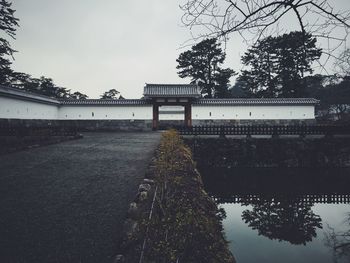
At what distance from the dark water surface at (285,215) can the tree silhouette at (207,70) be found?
23169 millimetres

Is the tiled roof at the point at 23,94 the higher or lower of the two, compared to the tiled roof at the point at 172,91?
lower

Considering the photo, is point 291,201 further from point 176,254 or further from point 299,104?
point 299,104

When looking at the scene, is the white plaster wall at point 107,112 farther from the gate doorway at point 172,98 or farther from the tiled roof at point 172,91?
the tiled roof at point 172,91

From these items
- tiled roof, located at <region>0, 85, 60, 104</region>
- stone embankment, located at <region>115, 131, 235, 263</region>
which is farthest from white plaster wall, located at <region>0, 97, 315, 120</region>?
stone embankment, located at <region>115, 131, 235, 263</region>

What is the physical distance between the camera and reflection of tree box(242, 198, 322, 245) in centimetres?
521

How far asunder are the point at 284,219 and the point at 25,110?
61.3ft

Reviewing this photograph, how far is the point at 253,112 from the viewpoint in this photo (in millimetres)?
23000

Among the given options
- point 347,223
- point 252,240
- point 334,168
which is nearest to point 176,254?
point 252,240

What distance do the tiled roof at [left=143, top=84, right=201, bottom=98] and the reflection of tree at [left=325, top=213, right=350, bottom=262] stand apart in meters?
17.3

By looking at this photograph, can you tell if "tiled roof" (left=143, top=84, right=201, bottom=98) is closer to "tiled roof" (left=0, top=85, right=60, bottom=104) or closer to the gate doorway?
the gate doorway

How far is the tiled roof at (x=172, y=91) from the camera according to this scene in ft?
71.3

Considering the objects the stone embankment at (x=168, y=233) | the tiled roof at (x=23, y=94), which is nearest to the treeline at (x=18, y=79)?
the tiled roof at (x=23, y=94)

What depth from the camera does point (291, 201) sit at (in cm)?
698

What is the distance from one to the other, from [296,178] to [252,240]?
5.64 meters
